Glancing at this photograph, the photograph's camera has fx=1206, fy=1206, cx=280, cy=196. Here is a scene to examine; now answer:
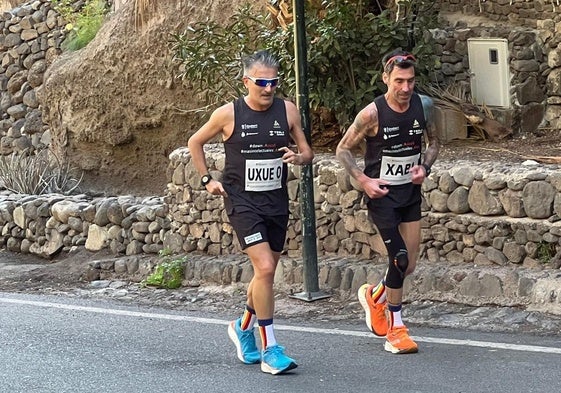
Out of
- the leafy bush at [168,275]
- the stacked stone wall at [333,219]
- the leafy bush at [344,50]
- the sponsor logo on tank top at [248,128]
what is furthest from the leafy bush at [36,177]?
the sponsor logo on tank top at [248,128]

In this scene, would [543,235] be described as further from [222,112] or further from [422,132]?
[222,112]

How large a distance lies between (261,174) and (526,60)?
543 cm

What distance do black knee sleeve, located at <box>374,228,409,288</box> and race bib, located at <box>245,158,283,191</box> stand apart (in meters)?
0.86

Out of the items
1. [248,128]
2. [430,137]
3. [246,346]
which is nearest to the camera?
[248,128]

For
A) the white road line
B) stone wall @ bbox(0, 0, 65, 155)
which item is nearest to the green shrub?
the white road line

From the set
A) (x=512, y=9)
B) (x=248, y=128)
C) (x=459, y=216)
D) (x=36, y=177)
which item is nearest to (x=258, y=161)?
(x=248, y=128)

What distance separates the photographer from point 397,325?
315 inches

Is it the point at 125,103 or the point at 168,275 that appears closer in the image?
the point at 168,275

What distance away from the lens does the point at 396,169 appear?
8000mm

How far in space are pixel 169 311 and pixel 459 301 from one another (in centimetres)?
243

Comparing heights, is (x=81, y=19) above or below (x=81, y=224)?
above

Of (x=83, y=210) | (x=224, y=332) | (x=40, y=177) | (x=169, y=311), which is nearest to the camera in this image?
(x=224, y=332)

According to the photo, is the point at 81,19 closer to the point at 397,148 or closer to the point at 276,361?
the point at 397,148

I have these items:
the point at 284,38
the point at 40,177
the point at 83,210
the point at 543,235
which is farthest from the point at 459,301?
the point at 40,177
